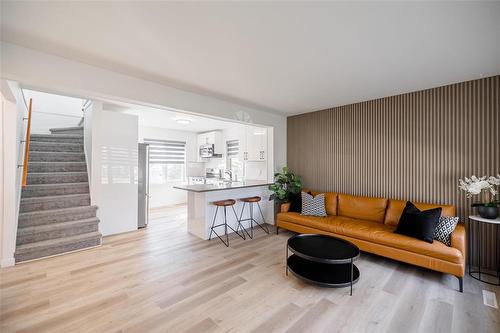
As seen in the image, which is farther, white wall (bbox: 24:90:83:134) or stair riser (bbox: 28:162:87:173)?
white wall (bbox: 24:90:83:134)

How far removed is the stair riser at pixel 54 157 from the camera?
4.25m

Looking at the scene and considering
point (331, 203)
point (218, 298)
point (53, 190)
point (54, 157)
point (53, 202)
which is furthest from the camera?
point (54, 157)

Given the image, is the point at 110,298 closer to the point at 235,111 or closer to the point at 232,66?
the point at 232,66

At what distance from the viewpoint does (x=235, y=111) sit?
4152 mm

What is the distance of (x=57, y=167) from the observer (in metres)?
4.28

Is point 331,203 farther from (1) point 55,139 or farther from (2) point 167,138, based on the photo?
(1) point 55,139

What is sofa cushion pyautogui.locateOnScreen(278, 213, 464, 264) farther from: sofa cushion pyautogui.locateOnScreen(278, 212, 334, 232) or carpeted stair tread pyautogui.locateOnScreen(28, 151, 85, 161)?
carpeted stair tread pyautogui.locateOnScreen(28, 151, 85, 161)

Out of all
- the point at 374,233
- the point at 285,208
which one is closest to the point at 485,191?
the point at 374,233

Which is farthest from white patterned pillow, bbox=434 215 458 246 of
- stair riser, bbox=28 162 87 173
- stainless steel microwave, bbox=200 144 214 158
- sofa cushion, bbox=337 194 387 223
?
stair riser, bbox=28 162 87 173

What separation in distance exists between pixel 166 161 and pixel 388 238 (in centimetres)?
652

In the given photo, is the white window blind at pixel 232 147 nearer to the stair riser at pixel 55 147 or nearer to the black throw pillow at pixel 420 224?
the stair riser at pixel 55 147

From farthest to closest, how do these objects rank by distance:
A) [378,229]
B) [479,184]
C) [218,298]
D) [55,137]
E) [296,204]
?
[55,137], [296,204], [378,229], [479,184], [218,298]

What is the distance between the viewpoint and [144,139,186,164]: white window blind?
692cm

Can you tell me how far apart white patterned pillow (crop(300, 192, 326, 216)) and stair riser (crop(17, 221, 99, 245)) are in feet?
12.2
